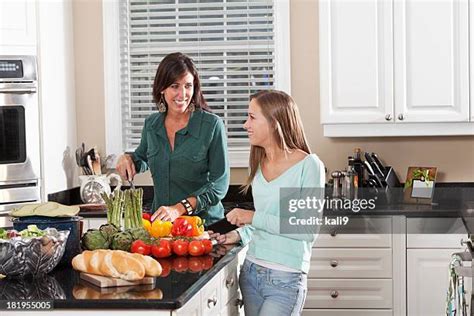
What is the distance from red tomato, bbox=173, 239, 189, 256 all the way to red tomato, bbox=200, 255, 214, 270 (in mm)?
80

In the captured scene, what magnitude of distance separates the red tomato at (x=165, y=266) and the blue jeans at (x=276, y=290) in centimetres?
38

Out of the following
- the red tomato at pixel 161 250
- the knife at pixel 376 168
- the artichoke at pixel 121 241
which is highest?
the knife at pixel 376 168

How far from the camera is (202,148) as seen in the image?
13.5 ft

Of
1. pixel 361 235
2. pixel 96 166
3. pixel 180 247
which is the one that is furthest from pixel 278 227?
pixel 96 166

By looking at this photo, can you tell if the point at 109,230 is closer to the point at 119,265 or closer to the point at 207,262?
the point at 207,262

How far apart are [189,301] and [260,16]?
313 centimetres

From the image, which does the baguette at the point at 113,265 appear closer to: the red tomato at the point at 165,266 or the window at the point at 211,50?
the red tomato at the point at 165,266

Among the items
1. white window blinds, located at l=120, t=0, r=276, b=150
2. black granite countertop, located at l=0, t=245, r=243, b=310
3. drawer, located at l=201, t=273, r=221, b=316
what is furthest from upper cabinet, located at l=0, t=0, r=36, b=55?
drawer, located at l=201, t=273, r=221, b=316

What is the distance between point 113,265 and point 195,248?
23.0 inches

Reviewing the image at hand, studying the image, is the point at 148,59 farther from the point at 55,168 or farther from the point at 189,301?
the point at 189,301

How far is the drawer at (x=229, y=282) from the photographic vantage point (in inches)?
132

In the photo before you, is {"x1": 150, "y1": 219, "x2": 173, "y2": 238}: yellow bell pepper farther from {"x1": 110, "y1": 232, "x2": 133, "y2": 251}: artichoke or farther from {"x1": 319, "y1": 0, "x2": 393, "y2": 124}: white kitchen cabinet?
{"x1": 319, "y1": 0, "x2": 393, "y2": 124}: white kitchen cabinet

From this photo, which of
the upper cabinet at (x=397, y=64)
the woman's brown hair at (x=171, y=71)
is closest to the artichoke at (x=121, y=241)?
the woman's brown hair at (x=171, y=71)

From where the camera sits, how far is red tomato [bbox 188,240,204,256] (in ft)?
11.1
